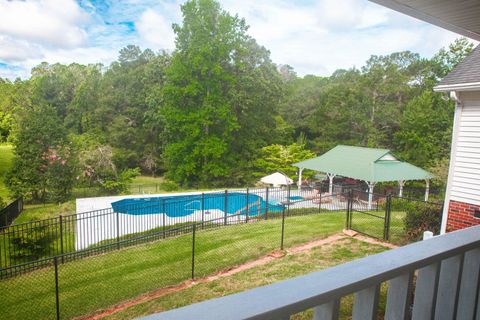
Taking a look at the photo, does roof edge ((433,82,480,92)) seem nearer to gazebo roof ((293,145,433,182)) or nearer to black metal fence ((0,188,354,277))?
black metal fence ((0,188,354,277))

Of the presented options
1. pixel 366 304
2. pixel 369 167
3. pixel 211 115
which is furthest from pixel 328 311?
pixel 211 115

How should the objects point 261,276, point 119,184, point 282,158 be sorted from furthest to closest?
point 282,158 < point 119,184 < point 261,276

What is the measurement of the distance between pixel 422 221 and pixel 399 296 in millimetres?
8525

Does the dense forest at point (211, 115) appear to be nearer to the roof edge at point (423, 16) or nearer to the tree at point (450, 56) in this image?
the tree at point (450, 56)

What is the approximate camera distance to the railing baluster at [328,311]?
0.70 metres

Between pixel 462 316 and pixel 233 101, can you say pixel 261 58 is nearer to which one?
pixel 233 101

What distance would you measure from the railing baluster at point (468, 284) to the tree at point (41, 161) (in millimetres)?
19711

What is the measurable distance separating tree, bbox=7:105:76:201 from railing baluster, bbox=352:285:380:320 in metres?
19.7

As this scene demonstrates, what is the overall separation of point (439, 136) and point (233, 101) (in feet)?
45.9

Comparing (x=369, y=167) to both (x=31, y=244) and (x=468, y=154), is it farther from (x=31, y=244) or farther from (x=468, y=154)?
(x=31, y=244)

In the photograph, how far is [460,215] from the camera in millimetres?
6602

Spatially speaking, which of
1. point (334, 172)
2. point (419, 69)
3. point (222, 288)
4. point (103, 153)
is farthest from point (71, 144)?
point (419, 69)

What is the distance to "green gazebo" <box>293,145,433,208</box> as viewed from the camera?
15820mm

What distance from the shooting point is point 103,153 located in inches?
835
